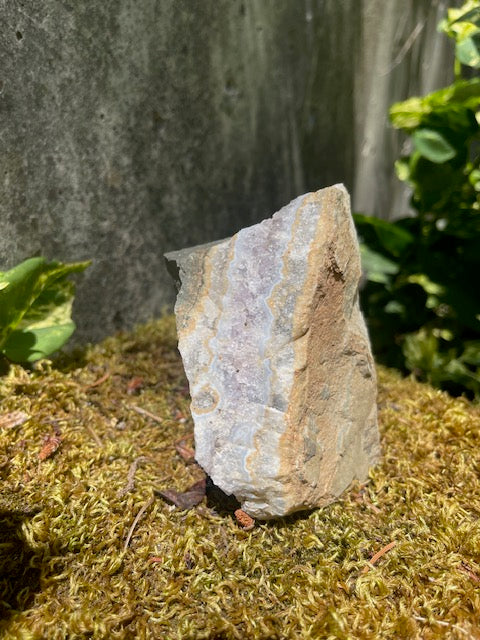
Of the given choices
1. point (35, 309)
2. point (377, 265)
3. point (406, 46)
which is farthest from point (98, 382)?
point (406, 46)

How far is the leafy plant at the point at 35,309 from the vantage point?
1.56m

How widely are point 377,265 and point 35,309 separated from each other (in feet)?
5.08

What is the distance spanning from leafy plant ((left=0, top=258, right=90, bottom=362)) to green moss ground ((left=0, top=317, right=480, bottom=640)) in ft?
0.27

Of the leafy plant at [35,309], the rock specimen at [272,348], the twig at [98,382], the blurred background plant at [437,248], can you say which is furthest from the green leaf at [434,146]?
the twig at [98,382]

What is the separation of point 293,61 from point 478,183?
1.09 metres

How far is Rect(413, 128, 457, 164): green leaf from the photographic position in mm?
2143

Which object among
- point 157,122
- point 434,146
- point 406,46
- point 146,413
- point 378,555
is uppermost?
point 406,46

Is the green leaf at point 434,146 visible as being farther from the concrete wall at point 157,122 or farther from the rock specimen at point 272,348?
the rock specimen at point 272,348

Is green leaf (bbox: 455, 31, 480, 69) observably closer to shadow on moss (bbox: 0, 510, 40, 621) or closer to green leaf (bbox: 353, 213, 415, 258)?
green leaf (bbox: 353, 213, 415, 258)

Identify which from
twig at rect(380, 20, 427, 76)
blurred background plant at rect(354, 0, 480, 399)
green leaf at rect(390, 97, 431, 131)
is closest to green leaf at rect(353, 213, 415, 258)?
blurred background plant at rect(354, 0, 480, 399)

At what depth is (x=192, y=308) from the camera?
53.8 inches

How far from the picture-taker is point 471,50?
1966 millimetres

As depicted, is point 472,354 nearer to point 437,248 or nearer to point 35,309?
point 437,248

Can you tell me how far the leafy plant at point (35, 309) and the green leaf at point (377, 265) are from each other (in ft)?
4.46
